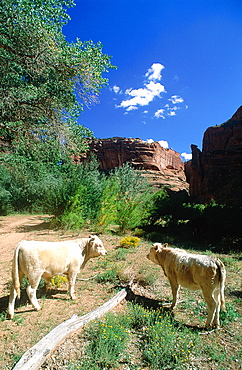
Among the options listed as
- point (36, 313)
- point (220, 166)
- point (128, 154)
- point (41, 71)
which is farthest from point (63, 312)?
point (128, 154)

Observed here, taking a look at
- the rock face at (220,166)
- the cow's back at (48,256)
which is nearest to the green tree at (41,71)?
the cow's back at (48,256)

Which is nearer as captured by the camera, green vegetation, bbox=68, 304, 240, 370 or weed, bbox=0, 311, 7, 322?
green vegetation, bbox=68, 304, 240, 370

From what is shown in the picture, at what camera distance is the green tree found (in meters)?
7.44

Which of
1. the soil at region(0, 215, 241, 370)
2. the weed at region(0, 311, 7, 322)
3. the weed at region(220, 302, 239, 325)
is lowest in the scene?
the weed at region(220, 302, 239, 325)

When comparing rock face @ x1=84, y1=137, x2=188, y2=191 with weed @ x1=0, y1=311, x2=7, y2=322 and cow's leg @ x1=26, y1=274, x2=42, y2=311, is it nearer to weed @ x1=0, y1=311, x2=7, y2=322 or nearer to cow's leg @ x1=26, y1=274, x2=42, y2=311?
cow's leg @ x1=26, y1=274, x2=42, y2=311

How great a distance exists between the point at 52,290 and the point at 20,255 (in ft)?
5.86

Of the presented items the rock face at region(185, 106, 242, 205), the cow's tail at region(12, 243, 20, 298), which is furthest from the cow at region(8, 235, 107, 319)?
the rock face at region(185, 106, 242, 205)

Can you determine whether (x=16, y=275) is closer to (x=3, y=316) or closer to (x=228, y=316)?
(x=3, y=316)

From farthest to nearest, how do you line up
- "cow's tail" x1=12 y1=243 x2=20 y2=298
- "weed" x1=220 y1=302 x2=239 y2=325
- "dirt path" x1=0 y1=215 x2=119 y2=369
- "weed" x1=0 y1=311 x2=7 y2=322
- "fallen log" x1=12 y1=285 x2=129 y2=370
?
"weed" x1=220 y1=302 x2=239 y2=325 → "weed" x1=0 y1=311 x2=7 y2=322 → "cow's tail" x1=12 y1=243 x2=20 y2=298 → "dirt path" x1=0 y1=215 x2=119 y2=369 → "fallen log" x1=12 y1=285 x2=129 y2=370

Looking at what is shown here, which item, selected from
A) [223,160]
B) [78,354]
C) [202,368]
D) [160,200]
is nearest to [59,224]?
[160,200]

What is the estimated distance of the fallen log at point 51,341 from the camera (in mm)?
2562

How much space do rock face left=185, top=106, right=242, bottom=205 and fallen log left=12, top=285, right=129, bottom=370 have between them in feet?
42.5

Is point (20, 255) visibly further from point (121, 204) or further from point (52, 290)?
point (121, 204)

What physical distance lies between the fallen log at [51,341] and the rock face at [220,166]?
510 inches
